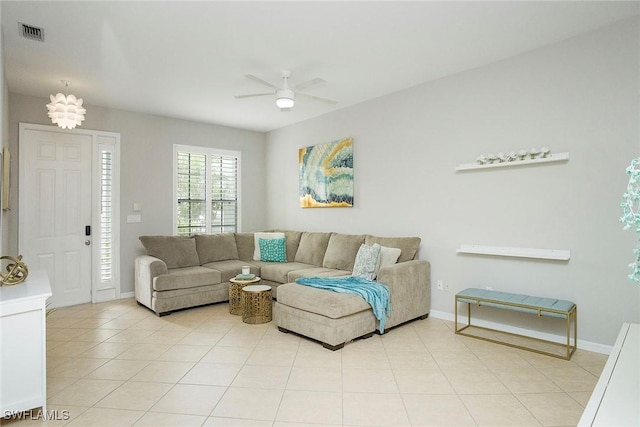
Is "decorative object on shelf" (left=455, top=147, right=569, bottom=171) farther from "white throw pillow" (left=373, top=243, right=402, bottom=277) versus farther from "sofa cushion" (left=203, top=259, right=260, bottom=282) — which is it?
"sofa cushion" (left=203, top=259, right=260, bottom=282)

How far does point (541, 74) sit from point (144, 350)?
4413 mm

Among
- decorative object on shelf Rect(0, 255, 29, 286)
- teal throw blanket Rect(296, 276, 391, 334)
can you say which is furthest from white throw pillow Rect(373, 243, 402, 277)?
decorative object on shelf Rect(0, 255, 29, 286)

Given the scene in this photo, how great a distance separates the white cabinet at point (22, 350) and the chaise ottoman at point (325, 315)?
197 cm

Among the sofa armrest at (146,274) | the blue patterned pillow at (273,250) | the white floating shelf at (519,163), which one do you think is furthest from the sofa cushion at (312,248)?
the white floating shelf at (519,163)

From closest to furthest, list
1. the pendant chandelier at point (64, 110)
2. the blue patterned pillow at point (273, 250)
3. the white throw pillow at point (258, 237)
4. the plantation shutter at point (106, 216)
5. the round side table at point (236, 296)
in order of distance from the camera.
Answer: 1. the pendant chandelier at point (64, 110)
2. the round side table at point (236, 296)
3. the plantation shutter at point (106, 216)
4. the blue patterned pillow at point (273, 250)
5. the white throw pillow at point (258, 237)

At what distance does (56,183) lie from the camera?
472 centimetres

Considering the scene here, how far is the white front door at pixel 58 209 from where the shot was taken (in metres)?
4.52

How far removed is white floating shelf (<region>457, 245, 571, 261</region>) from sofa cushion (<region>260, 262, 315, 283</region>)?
2.14m

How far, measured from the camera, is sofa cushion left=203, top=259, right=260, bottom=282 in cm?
490

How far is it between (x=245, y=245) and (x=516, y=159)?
3.98 m

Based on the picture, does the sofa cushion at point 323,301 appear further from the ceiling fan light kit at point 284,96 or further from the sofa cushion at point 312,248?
the ceiling fan light kit at point 284,96

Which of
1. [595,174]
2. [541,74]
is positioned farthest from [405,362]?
[541,74]
